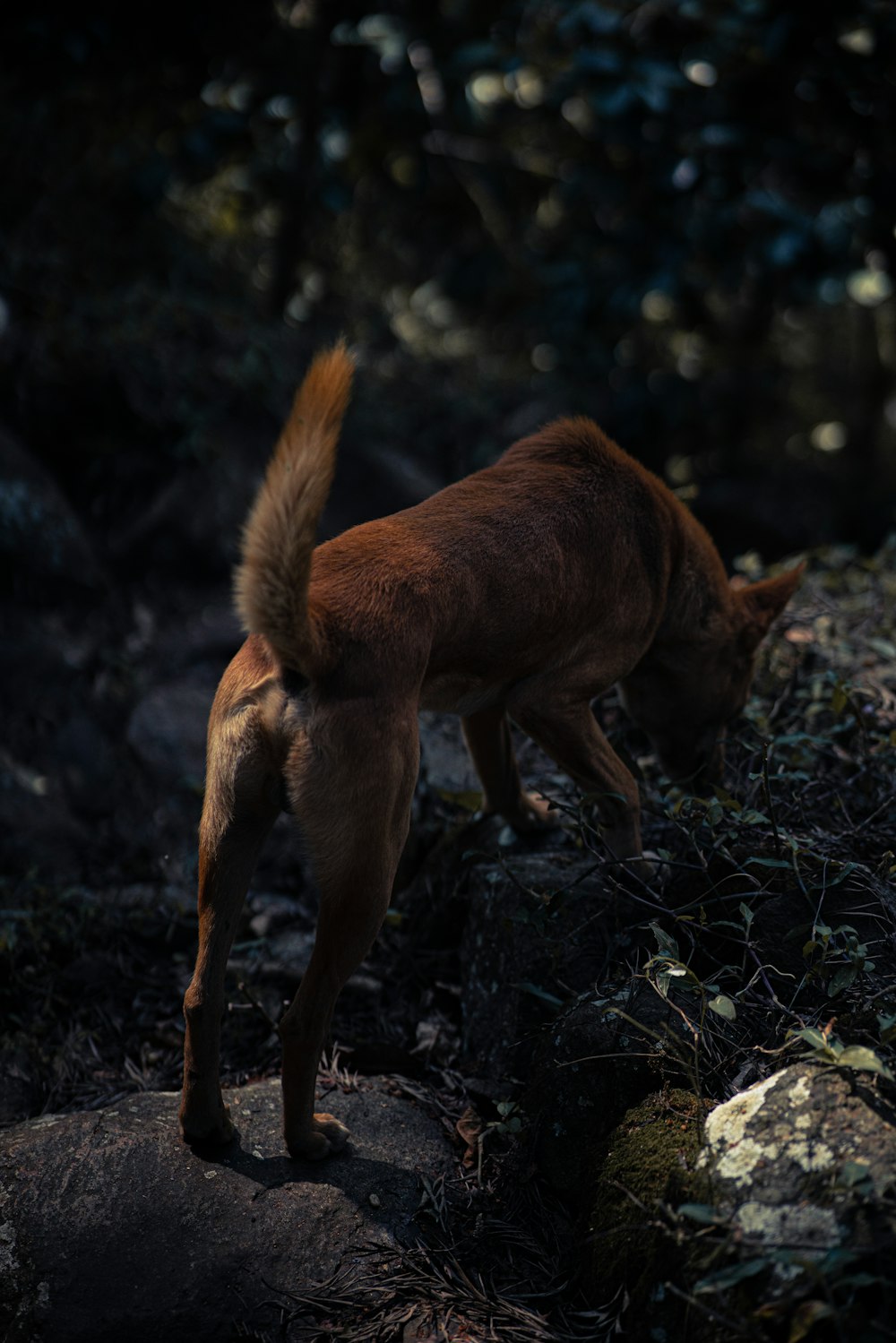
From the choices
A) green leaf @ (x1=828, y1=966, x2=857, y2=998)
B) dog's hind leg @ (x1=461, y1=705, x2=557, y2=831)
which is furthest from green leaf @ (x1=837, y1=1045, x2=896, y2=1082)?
dog's hind leg @ (x1=461, y1=705, x2=557, y2=831)

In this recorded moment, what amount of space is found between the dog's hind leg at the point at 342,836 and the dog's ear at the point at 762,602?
5.97 feet

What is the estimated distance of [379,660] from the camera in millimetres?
2645

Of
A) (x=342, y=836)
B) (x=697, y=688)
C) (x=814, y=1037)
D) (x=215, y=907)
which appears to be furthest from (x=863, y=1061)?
Result: (x=697, y=688)

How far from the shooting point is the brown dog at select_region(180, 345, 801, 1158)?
2.52 metres

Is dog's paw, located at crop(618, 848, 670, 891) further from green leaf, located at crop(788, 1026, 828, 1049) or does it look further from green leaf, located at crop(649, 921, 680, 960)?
green leaf, located at crop(788, 1026, 828, 1049)

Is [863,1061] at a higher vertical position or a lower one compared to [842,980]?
higher

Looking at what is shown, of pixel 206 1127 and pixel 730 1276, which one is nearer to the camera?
pixel 730 1276

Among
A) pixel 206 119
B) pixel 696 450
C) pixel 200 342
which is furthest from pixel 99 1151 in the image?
pixel 696 450

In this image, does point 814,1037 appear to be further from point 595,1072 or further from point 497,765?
point 497,765

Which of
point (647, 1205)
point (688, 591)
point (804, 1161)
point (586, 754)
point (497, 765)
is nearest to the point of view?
point (804, 1161)

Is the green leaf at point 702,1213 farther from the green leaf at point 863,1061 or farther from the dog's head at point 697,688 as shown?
the dog's head at point 697,688

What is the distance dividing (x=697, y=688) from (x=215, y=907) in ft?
6.59

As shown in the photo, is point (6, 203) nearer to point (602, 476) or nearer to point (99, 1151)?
point (602, 476)

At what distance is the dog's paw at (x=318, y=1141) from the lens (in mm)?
2766
